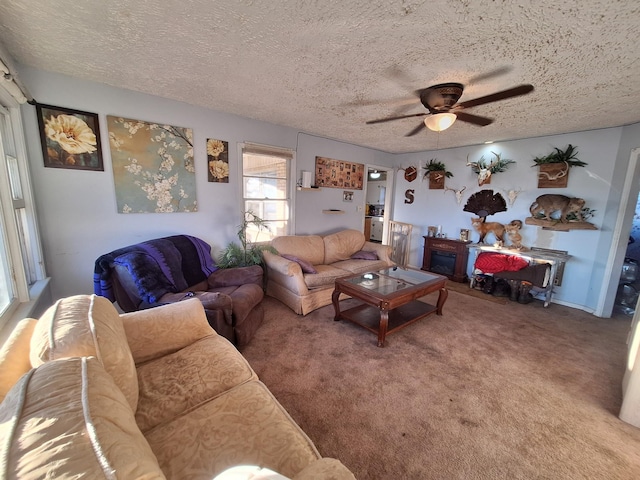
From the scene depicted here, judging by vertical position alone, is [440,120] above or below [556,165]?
above

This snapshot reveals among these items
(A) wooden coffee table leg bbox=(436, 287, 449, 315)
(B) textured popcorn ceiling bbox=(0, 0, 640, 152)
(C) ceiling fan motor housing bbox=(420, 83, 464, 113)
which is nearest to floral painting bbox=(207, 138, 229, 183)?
(B) textured popcorn ceiling bbox=(0, 0, 640, 152)

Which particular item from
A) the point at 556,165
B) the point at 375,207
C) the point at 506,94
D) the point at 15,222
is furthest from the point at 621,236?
the point at 15,222

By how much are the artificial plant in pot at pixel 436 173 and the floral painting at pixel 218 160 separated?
3750mm

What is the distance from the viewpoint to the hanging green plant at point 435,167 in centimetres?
464

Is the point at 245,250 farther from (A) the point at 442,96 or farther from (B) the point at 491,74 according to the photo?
(B) the point at 491,74

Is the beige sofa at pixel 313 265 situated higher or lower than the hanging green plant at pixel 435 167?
lower

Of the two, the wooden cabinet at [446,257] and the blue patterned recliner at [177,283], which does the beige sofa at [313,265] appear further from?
the wooden cabinet at [446,257]

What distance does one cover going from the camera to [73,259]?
242 cm

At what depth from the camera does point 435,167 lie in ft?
15.5

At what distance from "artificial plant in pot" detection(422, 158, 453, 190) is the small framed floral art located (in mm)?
→ 4962

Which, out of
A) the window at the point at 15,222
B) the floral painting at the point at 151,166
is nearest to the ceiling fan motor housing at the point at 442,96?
the floral painting at the point at 151,166

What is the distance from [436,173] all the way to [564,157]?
→ 1.77m

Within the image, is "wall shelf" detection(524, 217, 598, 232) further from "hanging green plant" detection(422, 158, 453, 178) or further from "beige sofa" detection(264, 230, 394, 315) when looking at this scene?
"beige sofa" detection(264, 230, 394, 315)

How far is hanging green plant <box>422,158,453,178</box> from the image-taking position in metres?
4.64
